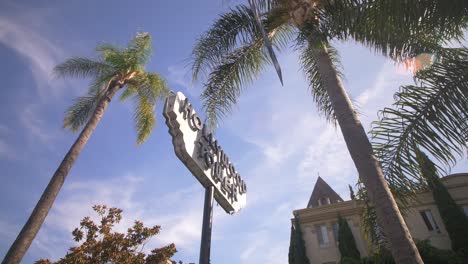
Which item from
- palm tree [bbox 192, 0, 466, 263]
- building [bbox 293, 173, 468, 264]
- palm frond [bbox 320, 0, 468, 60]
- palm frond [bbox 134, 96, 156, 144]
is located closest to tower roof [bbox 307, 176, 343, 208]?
building [bbox 293, 173, 468, 264]

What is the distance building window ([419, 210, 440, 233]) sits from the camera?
21891mm

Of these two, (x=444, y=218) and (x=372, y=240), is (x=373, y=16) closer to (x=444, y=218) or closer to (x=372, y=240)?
(x=372, y=240)

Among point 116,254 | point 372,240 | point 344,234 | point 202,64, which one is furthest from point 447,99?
point 344,234

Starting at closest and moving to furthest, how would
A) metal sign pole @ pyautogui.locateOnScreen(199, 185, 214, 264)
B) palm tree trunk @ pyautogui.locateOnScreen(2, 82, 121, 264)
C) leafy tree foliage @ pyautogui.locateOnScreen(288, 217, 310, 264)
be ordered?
metal sign pole @ pyautogui.locateOnScreen(199, 185, 214, 264)
palm tree trunk @ pyautogui.locateOnScreen(2, 82, 121, 264)
leafy tree foliage @ pyautogui.locateOnScreen(288, 217, 310, 264)

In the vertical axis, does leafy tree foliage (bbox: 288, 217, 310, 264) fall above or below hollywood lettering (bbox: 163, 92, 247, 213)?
above

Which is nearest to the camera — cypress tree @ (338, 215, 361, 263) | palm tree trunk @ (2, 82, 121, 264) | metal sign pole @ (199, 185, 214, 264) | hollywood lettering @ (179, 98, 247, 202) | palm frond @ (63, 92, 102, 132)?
metal sign pole @ (199, 185, 214, 264)

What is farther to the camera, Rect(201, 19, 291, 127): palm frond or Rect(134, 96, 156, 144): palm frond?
Rect(134, 96, 156, 144): palm frond

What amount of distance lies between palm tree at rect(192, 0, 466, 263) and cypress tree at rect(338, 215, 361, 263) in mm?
18434

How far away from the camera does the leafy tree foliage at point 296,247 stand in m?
23.4

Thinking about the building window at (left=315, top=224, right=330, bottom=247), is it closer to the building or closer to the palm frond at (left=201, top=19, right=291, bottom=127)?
the building

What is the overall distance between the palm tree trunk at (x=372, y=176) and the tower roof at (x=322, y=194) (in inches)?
1099

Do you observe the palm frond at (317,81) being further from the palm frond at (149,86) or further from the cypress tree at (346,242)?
the cypress tree at (346,242)

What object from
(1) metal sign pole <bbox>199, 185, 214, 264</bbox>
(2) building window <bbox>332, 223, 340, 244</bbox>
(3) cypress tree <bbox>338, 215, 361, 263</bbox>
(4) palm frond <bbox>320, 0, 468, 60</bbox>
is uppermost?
(2) building window <bbox>332, 223, 340, 244</bbox>

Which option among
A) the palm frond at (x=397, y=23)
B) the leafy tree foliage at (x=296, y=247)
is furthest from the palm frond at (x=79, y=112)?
the leafy tree foliage at (x=296, y=247)
